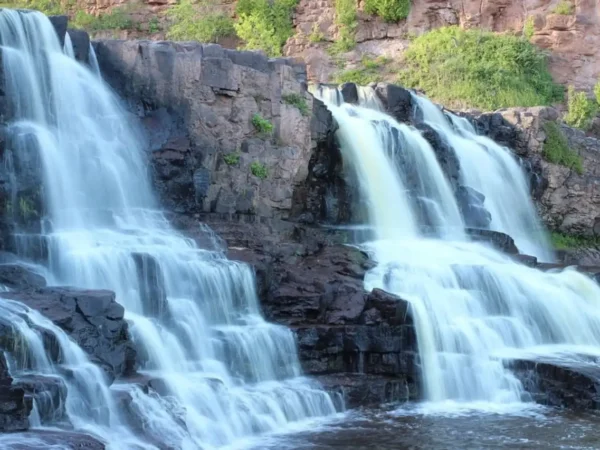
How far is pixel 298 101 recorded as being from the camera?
20.7 m

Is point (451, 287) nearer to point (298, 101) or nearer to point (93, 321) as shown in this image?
point (298, 101)

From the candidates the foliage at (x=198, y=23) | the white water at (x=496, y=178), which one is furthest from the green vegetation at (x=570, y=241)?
the foliage at (x=198, y=23)

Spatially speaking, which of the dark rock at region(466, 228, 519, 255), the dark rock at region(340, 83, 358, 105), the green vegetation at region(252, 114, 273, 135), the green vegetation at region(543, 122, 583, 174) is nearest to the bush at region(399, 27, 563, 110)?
the green vegetation at region(543, 122, 583, 174)

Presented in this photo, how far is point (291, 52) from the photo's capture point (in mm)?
37875

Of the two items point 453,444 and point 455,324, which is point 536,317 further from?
point 453,444

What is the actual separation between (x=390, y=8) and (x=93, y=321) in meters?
27.7

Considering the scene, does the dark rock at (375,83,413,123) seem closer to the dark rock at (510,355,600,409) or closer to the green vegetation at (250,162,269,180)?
the green vegetation at (250,162,269,180)

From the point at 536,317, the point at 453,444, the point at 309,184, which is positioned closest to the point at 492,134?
the point at 309,184

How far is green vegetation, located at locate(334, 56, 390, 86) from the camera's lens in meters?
36.5

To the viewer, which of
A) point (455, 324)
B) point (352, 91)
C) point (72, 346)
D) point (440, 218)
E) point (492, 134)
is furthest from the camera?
point (492, 134)

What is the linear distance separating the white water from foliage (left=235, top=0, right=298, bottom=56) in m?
12.2

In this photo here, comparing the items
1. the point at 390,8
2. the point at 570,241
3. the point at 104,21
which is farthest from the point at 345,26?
the point at 570,241

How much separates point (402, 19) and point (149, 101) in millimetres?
21083

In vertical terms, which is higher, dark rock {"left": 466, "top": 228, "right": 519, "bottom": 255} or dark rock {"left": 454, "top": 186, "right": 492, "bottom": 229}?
dark rock {"left": 454, "top": 186, "right": 492, "bottom": 229}
